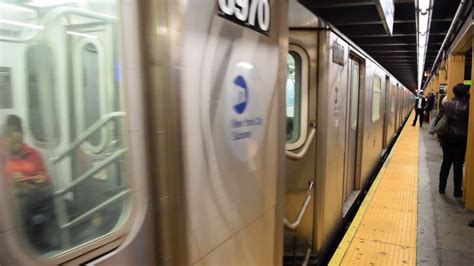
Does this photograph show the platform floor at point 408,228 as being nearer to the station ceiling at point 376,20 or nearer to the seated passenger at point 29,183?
the station ceiling at point 376,20

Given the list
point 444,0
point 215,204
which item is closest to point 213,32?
point 215,204

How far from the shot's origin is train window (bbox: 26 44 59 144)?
0.98 metres

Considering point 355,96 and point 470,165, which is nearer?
point 470,165

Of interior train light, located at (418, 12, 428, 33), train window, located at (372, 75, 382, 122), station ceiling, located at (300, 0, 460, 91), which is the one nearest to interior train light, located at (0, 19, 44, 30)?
station ceiling, located at (300, 0, 460, 91)

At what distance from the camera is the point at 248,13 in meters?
1.79

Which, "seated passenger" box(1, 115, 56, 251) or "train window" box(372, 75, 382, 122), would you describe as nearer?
"seated passenger" box(1, 115, 56, 251)

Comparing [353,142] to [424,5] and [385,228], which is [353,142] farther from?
[424,5]

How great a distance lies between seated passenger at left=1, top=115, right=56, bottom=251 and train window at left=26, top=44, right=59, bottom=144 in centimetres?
5

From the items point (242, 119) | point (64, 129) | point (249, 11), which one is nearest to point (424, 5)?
point (249, 11)

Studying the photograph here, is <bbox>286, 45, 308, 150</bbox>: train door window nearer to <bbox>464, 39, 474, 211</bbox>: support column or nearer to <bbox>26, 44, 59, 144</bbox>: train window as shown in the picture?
<bbox>464, 39, 474, 211</bbox>: support column

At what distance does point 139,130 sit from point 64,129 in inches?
9.4

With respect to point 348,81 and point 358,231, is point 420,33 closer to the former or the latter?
point 348,81

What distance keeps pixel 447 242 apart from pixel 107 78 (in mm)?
3815

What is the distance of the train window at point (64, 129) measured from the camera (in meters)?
0.94
